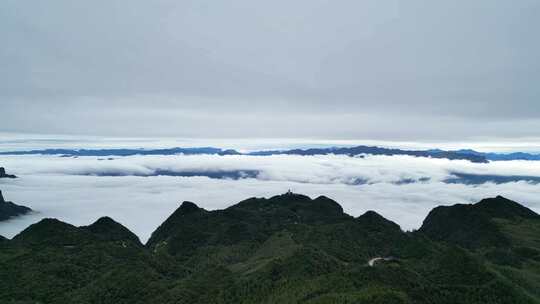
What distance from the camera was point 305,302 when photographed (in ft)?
328

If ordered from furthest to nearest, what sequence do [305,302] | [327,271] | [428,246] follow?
[428,246] < [327,271] < [305,302]

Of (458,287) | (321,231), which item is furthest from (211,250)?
(458,287)

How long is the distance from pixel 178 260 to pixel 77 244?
4165 centimetres

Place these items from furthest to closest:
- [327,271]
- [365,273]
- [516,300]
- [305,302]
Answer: [327,271]
[365,273]
[516,300]
[305,302]

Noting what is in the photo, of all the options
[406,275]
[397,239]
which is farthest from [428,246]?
[406,275]

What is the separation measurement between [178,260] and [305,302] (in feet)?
335

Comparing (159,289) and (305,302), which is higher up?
(305,302)

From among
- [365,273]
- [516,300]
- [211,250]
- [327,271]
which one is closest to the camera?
[516,300]

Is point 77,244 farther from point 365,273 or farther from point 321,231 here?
point 365,273

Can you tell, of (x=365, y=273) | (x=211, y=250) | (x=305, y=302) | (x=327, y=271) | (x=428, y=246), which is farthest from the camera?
(x=211, y=250)

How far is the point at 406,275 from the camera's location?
394 feet

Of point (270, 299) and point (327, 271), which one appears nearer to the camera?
point (270, 299)

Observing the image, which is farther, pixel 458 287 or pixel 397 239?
pixel 397 239

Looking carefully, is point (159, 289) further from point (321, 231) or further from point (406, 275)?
point (321, 231)
